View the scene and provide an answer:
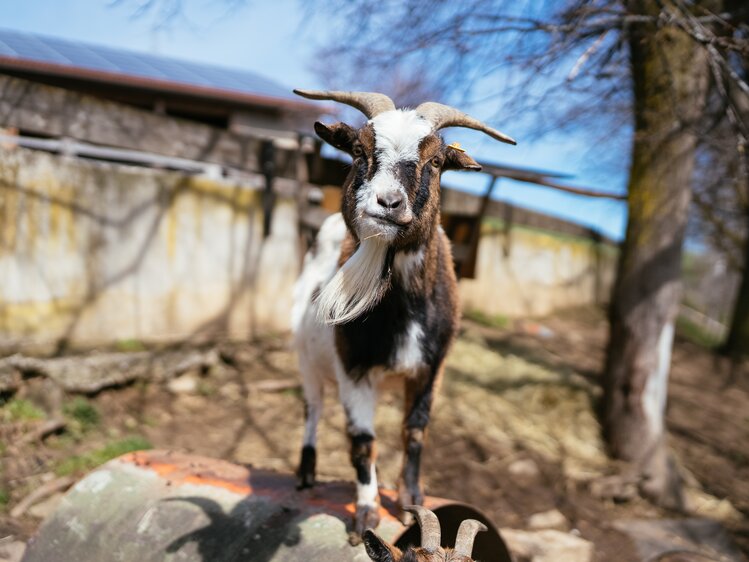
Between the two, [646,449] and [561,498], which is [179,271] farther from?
[646,449]

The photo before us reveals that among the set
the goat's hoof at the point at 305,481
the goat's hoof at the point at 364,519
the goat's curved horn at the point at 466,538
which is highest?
the goat's curved horn at the point at 466,538

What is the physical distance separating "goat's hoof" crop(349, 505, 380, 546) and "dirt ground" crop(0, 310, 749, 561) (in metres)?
1.92

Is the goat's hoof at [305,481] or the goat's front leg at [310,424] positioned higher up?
the goat's front leg at [310,424]

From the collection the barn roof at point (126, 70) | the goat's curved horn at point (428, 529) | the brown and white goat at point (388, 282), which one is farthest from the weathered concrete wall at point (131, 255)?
the barn roof at point (126, 70)

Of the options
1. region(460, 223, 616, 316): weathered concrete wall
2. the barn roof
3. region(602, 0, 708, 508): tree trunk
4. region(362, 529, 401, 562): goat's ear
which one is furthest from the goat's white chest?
the barn roof

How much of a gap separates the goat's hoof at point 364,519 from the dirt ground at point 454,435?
192 centimetres

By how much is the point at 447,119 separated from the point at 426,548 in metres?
2.07

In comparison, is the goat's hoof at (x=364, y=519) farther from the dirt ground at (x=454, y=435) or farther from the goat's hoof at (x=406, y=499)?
the dirt ground at (x=454, y=435)

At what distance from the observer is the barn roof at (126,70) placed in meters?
12.5

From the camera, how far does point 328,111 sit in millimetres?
17609

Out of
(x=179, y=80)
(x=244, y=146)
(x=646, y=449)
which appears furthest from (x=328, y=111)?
(x=646, y=449)

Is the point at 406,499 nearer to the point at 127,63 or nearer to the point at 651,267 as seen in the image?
the point at 651,267

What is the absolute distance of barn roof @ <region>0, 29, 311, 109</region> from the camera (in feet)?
41.1

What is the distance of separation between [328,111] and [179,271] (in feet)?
35.9
